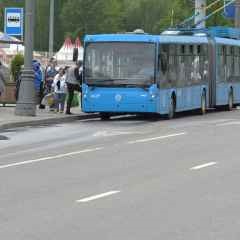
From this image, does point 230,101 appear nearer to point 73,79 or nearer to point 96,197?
point 73,79

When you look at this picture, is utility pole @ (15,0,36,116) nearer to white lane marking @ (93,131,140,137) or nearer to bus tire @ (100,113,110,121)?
bus tire @ (100,113,110,121)

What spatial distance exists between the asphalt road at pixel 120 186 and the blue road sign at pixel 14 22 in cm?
556

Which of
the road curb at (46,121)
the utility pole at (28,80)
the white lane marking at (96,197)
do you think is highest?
the utility pole at (28,80)

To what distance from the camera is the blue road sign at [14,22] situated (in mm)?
26203

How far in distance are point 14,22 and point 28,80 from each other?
5.74 ft

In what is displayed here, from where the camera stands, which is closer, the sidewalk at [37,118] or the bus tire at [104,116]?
the sidewalk at [37,118]

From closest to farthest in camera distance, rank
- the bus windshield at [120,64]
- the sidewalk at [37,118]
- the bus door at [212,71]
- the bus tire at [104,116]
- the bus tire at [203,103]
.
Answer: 1. the sidewalk at [37,118]
2. the bus windshield at [120,64]
3. the bus tire at [104,116]
4. the bus tire at [203,103]
5. the bus door at [212,71]

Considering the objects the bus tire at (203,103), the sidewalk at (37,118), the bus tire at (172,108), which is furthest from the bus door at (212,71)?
the sidewalk at (37,118)

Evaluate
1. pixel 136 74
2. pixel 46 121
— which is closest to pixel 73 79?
pixel 136 74

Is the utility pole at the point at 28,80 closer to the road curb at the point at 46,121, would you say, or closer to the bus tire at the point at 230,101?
the road curb at the point at 46,121

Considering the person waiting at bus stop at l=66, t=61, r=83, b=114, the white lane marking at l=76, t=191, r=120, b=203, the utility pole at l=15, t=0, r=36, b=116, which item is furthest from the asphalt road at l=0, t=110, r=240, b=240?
the person waiting at bus stop at l=66, t=61, r=83, b=114

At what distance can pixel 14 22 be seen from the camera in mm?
26266

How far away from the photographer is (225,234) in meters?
8.66

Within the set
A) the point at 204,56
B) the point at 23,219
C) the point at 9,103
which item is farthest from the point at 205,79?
the point at 23,219
